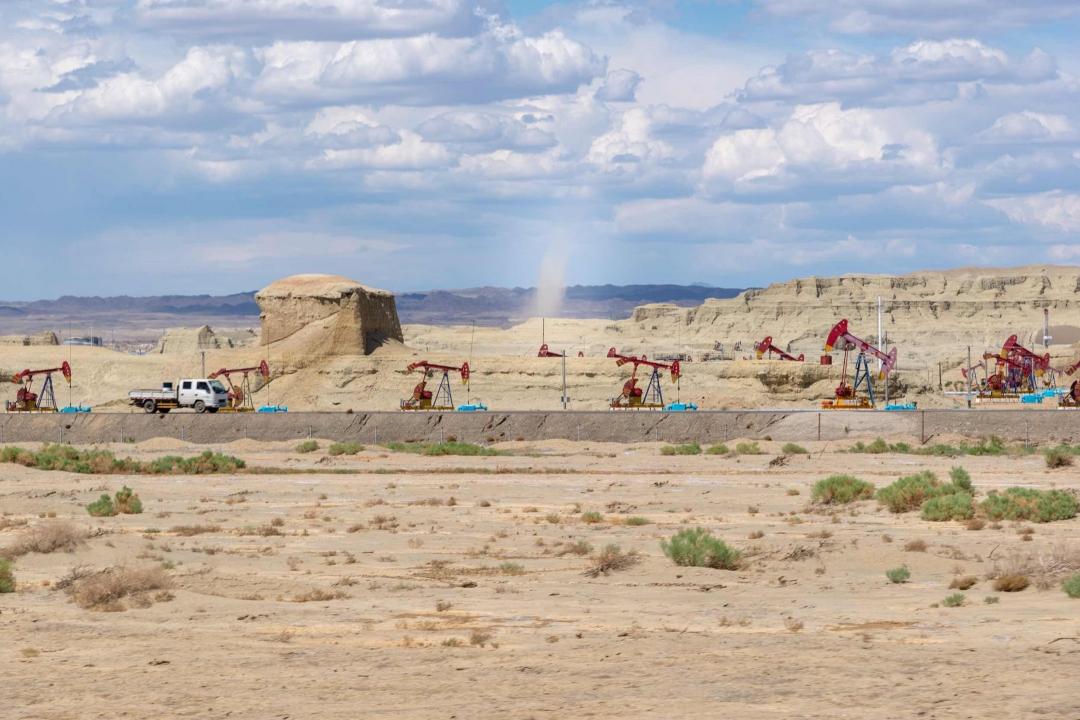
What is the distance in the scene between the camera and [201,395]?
232 ft

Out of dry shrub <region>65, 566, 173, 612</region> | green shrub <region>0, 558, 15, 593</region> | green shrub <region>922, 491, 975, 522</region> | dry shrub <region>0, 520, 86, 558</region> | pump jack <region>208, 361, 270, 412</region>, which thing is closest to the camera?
dry shrub <region>65, 566, 173, 612</region>

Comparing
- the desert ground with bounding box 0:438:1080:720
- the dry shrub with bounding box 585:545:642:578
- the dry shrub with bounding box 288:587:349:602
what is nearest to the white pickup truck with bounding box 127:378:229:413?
the desert ground with bounding box 0:438:1080:720

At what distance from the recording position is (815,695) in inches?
488

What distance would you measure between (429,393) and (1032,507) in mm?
53759

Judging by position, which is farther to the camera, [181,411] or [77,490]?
[181,411]

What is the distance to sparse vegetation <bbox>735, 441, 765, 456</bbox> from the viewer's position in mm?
48872

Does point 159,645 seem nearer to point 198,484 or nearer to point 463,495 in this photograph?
point 463,495

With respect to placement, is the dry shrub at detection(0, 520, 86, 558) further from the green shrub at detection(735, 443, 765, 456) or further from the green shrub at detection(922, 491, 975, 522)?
the green shrub at detection(735, 443, 765, 456)

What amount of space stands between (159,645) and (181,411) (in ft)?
193

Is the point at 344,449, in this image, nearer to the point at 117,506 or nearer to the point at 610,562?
the point at 117,506

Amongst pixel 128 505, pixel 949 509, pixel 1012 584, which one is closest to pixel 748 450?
pixel 949 509

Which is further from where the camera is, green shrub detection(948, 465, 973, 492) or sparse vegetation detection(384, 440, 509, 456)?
sparse vegetation detection(384, 440, 509, 456)

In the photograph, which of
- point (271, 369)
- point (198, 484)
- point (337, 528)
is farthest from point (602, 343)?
point (337, 528)

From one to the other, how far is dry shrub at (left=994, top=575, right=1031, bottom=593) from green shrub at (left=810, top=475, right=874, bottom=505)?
12517 millimetres
